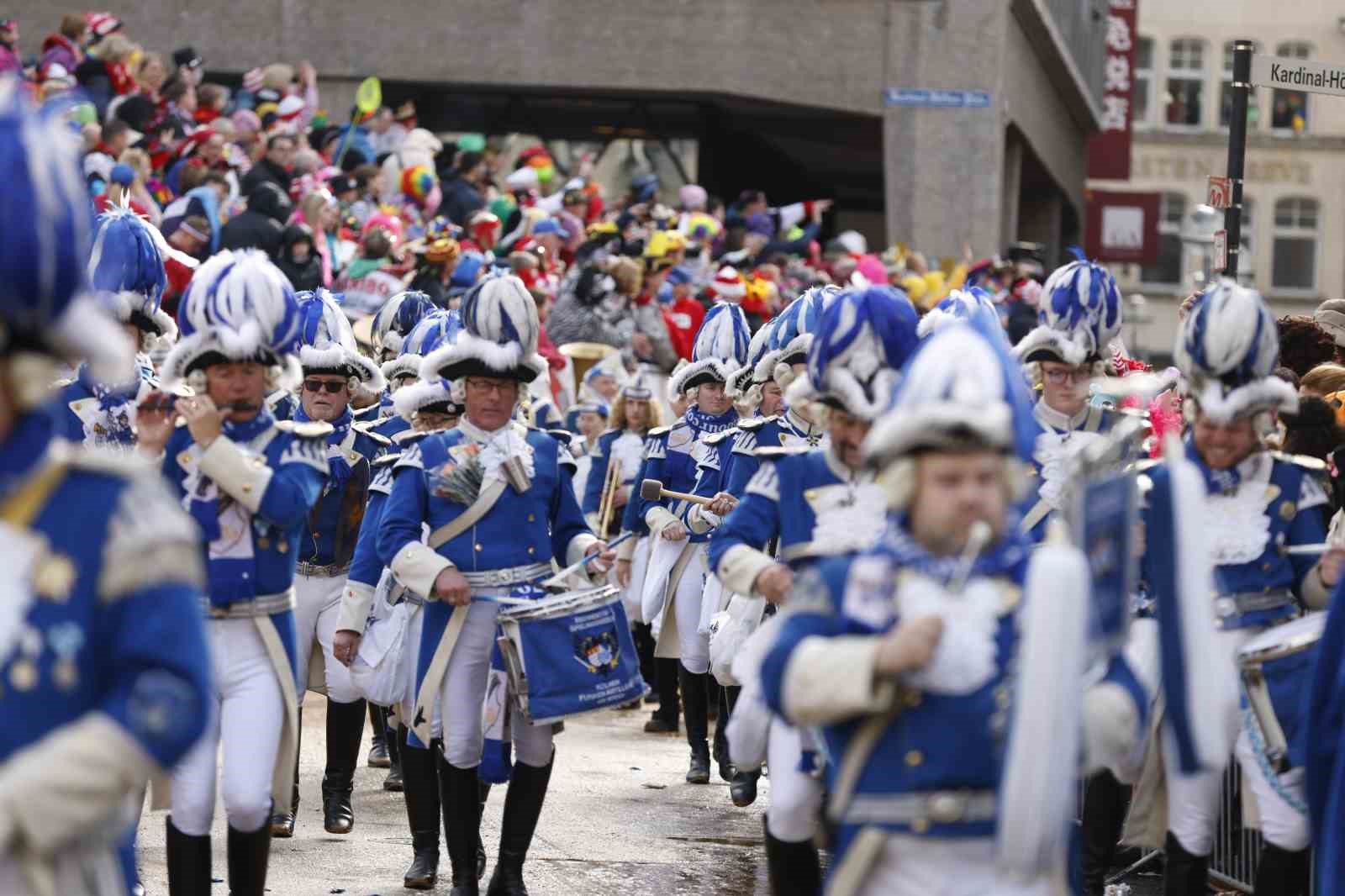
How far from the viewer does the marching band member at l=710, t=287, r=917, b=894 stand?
6.06 m

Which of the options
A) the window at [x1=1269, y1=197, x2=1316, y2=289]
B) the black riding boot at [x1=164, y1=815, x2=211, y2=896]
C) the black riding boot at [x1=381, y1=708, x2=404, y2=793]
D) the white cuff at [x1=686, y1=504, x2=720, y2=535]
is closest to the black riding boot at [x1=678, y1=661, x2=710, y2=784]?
the white cuff at [x1=686, y1=504, x2=720, y2=535]

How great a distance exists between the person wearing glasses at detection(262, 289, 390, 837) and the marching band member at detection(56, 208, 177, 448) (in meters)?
1.28

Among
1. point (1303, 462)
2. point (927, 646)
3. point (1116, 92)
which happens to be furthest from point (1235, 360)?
point (1116, 92)

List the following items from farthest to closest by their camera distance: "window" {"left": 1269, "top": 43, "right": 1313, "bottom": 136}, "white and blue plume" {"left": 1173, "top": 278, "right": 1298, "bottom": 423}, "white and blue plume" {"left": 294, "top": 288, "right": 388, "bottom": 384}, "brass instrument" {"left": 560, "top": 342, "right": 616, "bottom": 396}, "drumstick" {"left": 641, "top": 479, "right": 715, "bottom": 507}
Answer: "window" {"left": 1269, "top": 43, "right": 1313, "bottom": 136} → "brass instrument" {"left": 560, "top": 342, "right": 616, "bottom": 396} → "drumstick" {"left": 641, "top": 479, "right": 715, "bottom": 507} → "white and blue plume" {"left": 294, "top": 288, "right": 388, "bottom": 384} → "white and blue plume" {"left": 1173, "top": 278, "right": 1298, "bottom": 423}

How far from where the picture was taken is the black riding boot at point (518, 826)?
7664 millimetres

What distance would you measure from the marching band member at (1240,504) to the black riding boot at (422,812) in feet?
8.96

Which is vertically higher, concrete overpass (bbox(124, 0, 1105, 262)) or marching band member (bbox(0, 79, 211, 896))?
concrete overpass (bbox(124, 0, 1105, 262))

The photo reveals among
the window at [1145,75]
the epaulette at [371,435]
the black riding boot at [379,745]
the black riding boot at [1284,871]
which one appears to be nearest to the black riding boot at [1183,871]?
the black riding boot at [1284,871]

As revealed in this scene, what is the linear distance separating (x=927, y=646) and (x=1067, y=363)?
13.0 feet

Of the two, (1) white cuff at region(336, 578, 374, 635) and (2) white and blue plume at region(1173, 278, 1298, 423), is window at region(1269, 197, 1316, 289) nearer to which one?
(1) white cuff at region(336, 578, 374, 635)

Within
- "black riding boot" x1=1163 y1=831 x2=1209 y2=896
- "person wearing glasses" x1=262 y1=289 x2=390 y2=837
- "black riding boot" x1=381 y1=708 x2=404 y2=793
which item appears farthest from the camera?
"black riding boot" x1=381 y1=708 x2=404 y2=793

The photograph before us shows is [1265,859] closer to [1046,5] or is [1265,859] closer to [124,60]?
[124,60]

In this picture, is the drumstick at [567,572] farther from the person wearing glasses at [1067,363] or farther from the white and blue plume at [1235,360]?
the white and blue plume at [1235,360]

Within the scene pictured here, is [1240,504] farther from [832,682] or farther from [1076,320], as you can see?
[832,682]
